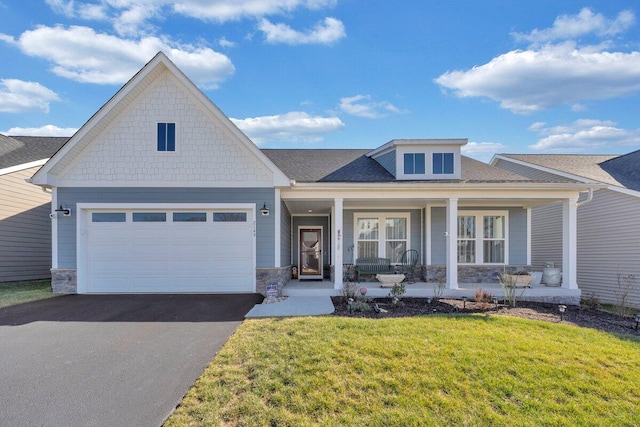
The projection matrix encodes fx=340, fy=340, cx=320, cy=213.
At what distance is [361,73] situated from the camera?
45.3 ft

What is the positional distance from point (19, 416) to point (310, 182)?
24.0 ft

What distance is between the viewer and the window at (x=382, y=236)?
1227 cm

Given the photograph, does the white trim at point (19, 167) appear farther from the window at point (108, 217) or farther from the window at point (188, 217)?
the window at point (188, 217)

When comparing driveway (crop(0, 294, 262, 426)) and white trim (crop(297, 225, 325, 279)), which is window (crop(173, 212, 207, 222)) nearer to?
driveway (crop(0, 294, 262, 426))

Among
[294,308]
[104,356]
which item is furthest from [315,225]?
[104,356]

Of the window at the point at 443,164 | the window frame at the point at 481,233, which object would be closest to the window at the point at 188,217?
the window at the point at 443,164

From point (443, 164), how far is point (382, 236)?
324 cm

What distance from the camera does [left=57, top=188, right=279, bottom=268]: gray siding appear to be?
30.4 ft

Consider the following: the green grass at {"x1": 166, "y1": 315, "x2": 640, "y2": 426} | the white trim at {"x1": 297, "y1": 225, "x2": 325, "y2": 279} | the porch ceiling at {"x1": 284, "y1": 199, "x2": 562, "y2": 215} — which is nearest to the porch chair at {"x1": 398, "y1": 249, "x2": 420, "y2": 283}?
the porch ceiling at {"x1": 284, "y1": 199, "x2": 562, "y2": 215}

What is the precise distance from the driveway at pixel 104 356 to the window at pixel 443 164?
7343mm

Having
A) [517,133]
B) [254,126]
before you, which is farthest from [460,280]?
[254,126]

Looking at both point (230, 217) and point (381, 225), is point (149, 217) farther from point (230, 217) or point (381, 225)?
point (381, 225)

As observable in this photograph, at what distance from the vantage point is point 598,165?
14.7 metres

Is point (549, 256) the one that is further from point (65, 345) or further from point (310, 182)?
point (65, 345)
